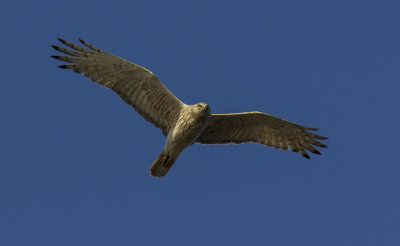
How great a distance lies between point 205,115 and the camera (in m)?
14.4

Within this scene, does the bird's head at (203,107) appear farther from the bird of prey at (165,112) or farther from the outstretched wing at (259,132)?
the outstretched wing at (259,132)

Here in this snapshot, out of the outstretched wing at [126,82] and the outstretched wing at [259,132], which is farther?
the outstretched wing at [259,132]

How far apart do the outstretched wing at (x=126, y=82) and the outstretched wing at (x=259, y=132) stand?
3.15 feet

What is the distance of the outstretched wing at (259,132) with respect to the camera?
49.8ft

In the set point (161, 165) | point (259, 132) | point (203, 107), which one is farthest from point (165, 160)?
point (259, 132)

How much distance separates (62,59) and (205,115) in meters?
3.32

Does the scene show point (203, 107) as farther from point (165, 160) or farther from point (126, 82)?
point (126, 82)

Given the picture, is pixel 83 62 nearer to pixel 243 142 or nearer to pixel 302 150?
pixel 243 142

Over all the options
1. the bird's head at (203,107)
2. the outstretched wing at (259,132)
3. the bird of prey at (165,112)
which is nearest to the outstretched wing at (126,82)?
the bird of prey at (165,112)

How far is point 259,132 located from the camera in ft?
51.2

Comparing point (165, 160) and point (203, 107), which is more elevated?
point (203, 107)

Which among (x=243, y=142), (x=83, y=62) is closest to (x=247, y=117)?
(x=243, y=142)

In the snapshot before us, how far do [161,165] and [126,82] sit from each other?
1935 mm

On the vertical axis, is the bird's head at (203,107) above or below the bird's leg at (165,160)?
above
